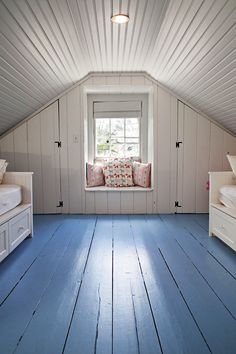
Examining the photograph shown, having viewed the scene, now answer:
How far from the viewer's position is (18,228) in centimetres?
255

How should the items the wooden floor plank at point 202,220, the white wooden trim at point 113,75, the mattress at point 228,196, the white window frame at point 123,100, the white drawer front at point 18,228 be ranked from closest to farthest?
the white drawer front at point 18,228 < the mattress at point 228,196 < the wooden floor plank at point 202,220 < the white wooden trim at point 113,75 < the white window frame at point 123,100

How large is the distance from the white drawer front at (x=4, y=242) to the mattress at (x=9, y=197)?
0.59 feet

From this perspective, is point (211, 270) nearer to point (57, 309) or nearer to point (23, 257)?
point (57, 309)

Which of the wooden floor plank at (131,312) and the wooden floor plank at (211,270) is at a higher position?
the wooden floor plank at (211,270)

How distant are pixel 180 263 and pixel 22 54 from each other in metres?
2.20

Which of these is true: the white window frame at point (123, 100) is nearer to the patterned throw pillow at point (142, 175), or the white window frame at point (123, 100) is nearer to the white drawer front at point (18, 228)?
the patterned throw pillow at point (142, 175)

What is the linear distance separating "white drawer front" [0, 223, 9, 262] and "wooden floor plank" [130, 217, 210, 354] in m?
1.12

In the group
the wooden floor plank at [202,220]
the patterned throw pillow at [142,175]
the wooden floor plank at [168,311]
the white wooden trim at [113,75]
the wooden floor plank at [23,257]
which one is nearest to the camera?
the wooden floor plank at [168,311]

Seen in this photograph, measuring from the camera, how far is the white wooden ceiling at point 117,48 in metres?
1.91

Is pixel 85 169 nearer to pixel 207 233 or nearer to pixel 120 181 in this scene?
pixel 120 181

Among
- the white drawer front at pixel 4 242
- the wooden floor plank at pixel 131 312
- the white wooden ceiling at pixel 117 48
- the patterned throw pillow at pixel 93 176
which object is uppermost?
the white wooden ceiling at pixel 117 48

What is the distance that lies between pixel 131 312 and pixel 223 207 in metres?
1.63

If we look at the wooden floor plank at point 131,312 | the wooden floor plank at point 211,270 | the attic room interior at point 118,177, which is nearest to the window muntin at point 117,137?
the attic room interior at point 118,177

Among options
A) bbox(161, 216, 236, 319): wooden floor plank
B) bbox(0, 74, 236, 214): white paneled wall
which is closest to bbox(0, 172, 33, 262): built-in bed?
bbox(0, 74, 236, 214): white paneled wall
